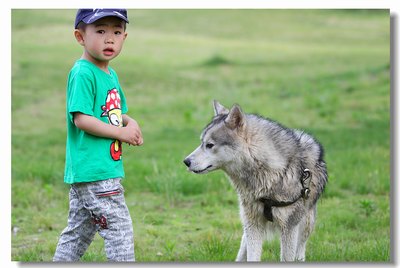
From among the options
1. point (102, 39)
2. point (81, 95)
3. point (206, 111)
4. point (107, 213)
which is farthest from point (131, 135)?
point (206, 111)

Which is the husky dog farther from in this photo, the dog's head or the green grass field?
the green grass field

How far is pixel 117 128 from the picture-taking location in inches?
177

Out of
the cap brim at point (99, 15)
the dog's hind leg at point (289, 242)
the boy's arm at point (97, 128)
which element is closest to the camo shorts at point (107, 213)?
the boy's arm at point (97, 128)

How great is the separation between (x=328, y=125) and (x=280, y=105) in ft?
5.02

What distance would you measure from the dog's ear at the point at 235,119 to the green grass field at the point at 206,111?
118cm

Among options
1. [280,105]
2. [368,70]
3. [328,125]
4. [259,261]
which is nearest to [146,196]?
[259,261]

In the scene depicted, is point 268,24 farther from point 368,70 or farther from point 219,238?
point 219,238

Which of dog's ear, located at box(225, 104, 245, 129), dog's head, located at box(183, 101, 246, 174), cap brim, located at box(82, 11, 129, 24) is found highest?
cap brim, located at box(82, 11, 129, 24)

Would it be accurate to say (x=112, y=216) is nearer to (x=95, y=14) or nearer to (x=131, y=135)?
(x=131, y=135)

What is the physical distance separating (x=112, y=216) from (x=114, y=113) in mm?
659

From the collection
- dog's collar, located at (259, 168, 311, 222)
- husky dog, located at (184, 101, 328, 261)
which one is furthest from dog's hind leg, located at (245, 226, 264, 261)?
dog's collar, located at (259, 168, 311, 222)

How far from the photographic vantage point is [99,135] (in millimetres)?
4453

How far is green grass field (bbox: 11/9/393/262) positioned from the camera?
6.32 meters

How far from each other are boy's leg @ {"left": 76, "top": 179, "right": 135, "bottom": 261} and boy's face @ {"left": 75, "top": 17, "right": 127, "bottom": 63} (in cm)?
81
